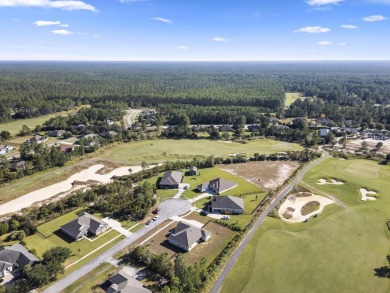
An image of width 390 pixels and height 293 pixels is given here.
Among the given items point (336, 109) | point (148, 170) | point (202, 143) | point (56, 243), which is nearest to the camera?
point (56, 243)

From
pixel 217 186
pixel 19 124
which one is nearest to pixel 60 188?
pixel 217 186

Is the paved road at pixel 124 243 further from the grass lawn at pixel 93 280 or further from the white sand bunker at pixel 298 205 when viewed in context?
the white sand bunker at pixel 298 205

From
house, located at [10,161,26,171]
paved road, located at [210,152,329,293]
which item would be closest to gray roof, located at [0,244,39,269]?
paved road, located at [210,152,329,293]

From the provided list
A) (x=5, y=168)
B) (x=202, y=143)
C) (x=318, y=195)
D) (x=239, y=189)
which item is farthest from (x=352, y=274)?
(x=5, y=168)

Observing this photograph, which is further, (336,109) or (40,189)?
(336,109)

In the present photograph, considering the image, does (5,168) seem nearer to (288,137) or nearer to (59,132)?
(59,132)

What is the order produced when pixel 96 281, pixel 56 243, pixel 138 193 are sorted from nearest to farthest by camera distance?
pixel 96 281 < pixel 56 243 < pixel 138 193

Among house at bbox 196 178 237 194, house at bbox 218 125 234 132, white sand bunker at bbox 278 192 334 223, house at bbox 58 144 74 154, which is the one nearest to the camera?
white sand bunker at bbox 278 192 334 223

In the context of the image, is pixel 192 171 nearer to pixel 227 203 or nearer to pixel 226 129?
pixel 227 203

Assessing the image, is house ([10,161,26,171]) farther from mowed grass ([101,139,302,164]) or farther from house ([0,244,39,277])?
house ([0,244,39,277])
